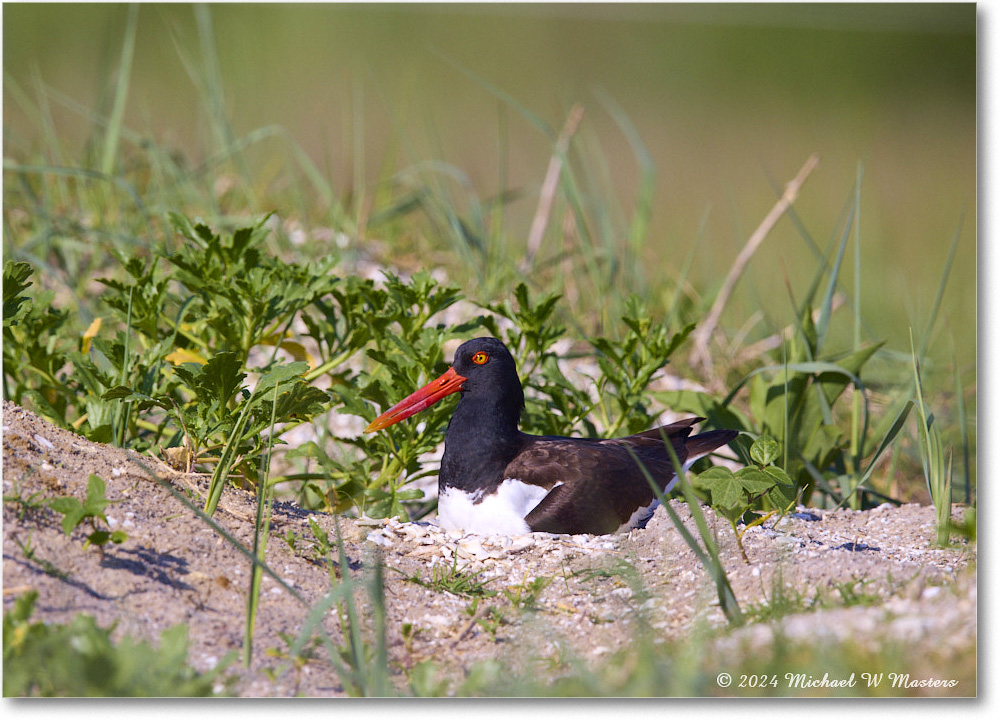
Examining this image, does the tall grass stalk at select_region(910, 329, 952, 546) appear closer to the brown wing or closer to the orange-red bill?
the brown wing

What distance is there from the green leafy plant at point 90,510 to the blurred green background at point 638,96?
2.51 meters

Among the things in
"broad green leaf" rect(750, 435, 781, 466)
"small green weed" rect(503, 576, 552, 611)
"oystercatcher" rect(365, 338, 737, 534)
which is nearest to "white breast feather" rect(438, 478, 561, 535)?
"oystercatcher" rect(365, 338, 737, 534)

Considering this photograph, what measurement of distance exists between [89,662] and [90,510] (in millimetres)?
457

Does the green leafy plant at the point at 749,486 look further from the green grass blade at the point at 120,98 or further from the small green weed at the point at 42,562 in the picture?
the green grass blade at the point at 120,98

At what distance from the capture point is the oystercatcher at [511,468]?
10.7 feet

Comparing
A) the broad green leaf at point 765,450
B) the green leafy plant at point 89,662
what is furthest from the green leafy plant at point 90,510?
the broad green leaf at point 765,450

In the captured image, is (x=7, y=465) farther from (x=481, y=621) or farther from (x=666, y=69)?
(x=666, y=69)

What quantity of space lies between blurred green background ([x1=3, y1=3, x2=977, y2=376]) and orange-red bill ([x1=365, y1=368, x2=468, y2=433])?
4.88ft

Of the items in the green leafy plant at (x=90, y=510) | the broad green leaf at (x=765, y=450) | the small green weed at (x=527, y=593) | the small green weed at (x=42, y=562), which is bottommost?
the small green weed at (x=527, y=593)

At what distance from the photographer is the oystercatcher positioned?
10.7 ft

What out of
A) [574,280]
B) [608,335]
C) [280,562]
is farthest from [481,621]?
[574,280]

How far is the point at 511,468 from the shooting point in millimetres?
3398

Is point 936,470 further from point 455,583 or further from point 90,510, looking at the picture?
point 90,510

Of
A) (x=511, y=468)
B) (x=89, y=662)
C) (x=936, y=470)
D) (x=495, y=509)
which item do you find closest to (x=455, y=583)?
(x=495, y=509)
